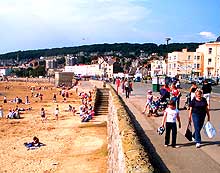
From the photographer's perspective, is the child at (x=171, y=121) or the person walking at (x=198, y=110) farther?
the child at (x=171, y=121)

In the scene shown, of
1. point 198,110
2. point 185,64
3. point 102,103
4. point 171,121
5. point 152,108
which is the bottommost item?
point 102,103

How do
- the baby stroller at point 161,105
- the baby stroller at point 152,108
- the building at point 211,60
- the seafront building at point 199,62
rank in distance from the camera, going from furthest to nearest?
the seafront building at point 199,62 → the building at point 211,60 → the baby stroller at point 161,105 → the baby stroller at point 152,108

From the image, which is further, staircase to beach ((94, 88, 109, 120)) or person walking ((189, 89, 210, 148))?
staircase to beach ((94, 88, 109, 120))

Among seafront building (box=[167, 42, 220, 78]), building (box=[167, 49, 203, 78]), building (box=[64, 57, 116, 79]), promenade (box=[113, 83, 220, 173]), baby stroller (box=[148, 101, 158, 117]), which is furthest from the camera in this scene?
building (box=[64, 57, 116, 79])

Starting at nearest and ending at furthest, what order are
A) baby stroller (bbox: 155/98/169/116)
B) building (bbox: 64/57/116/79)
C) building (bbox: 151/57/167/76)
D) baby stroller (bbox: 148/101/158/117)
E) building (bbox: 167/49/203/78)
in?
baby stroller (bbox: 148/101/158/117)
baby stroller (bbox: 155/98/169/116)
building (bbox: 167/49/203/78)
building (bbox: 151/57/167/76)
building (bbox: 64/57/116/79)

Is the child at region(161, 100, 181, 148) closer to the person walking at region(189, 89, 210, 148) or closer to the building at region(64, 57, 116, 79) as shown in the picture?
the person walking at region(189, 89, 210, 148)

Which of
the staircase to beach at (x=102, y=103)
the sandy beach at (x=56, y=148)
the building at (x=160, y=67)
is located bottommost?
the sandy beach at (x=56, y=148)

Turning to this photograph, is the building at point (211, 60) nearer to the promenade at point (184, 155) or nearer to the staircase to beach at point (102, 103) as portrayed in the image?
the staircase to beach at point (102, 103)

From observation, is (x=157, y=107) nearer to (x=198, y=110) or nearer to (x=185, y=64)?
(x=198, y=110)

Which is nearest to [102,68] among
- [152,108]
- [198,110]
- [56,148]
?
[56,148]

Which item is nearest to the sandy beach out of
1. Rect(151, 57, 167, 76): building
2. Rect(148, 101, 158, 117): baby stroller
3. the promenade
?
Rect(148, 101, 158, 117): baby stroller

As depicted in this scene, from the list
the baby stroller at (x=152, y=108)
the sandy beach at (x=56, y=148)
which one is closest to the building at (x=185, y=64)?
the sandy beach at (x=56, y=148)

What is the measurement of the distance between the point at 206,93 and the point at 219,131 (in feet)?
14.2

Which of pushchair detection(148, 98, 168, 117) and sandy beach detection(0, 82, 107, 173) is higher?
pushchair detection(148, 98, 168, 117)
